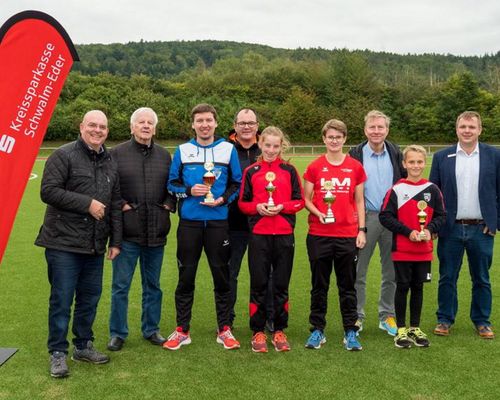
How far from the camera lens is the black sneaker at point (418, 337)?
14.5 feet

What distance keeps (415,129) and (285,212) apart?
55002mm

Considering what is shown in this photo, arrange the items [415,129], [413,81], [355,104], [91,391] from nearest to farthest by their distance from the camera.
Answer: [91,391] → [415,129] → [355,104] → [413,81]

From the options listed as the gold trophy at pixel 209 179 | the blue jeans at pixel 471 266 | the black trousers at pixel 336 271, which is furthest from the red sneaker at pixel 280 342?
the blue jeans at pixel 471 266

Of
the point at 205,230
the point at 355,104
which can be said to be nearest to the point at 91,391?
the point at 205,230

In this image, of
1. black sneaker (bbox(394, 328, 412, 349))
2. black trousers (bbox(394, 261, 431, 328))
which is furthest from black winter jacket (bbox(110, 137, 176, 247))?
black sneaker (bbox(394, 328, 412, 349))

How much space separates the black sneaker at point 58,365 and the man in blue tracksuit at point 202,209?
A: 0.85m

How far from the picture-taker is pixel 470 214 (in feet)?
15.4

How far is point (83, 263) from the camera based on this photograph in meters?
4.06

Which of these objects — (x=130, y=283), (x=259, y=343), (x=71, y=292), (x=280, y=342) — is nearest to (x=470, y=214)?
(x=280, y=342)

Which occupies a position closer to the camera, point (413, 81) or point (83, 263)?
point (83, 263)

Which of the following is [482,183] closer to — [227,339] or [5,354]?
[227,339]

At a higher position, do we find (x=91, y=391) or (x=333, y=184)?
(x=333, y=184)

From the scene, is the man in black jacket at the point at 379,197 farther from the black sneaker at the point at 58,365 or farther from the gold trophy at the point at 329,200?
the black sneaker at the point at 58,365

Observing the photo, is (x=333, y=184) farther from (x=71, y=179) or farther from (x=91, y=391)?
(x=91, y=391)
